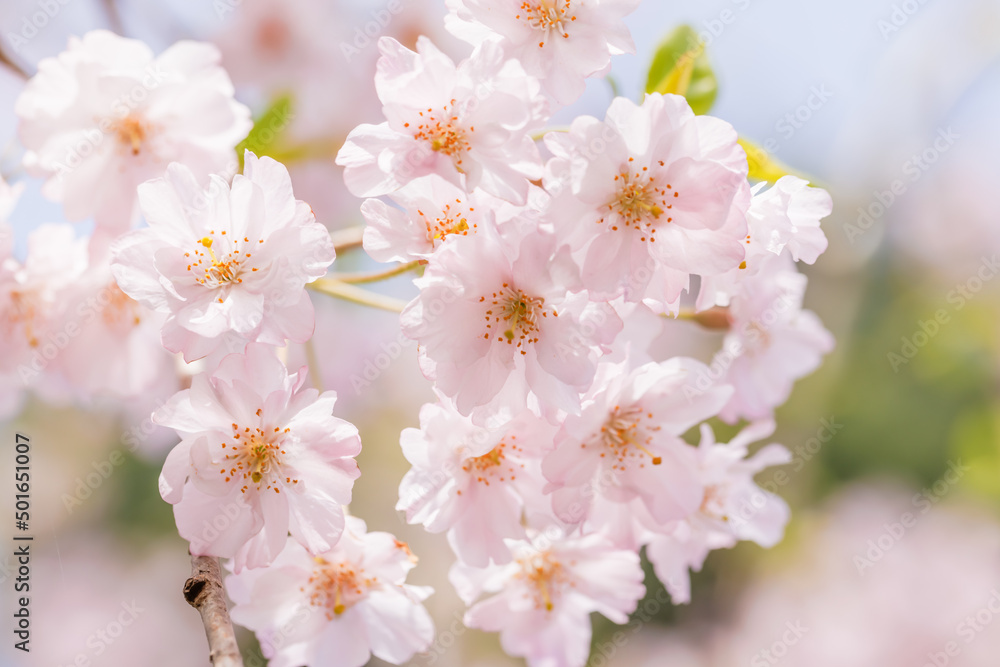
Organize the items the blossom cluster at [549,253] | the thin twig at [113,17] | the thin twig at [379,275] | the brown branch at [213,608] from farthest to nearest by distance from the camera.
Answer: the thin twig at [113,17]
the thin twig at [379,275]
the blossom cluster at [549,253]
the brown branch at [213,608]

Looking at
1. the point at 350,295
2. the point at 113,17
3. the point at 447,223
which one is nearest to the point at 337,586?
the point at 350,295

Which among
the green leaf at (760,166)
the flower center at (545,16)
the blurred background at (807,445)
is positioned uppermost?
the flower center at (545,16)

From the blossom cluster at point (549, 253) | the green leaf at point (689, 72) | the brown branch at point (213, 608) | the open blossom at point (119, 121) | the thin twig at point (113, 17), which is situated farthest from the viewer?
the thin twig at point (113, 17)

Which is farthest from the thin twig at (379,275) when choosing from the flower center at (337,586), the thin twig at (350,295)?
the flower center at (337,586)

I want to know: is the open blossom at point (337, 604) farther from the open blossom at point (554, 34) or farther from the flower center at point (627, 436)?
the open blossom at point (554, 34)

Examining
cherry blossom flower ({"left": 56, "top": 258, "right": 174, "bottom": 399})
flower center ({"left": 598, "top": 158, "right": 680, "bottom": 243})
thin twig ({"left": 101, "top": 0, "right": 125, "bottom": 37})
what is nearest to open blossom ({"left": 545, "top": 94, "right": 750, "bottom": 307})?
flower center ({"left": 598, "top": 158, "right": 680, "bottom": 243})
